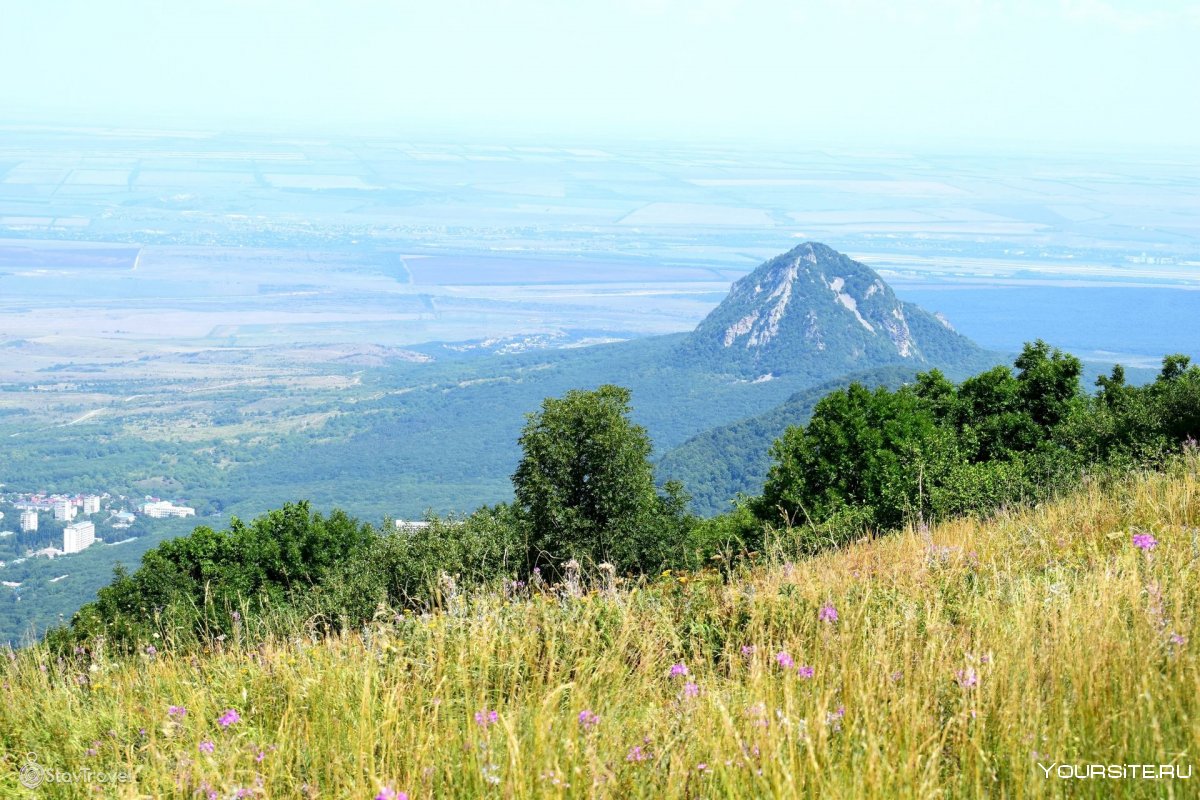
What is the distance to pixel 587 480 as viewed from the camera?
30500 mm

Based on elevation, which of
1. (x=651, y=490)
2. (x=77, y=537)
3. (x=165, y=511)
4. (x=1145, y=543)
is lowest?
(x=165, y=511)

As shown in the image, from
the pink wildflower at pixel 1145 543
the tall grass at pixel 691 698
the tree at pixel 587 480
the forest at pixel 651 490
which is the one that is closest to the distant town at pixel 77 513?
the forest at pixel 651 490

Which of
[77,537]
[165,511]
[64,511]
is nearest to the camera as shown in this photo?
[77,537]

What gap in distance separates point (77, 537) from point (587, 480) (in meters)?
123

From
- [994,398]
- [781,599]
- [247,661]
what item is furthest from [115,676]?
[994,398]

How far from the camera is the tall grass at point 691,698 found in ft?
12.5

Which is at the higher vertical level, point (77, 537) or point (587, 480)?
point (587, 480)

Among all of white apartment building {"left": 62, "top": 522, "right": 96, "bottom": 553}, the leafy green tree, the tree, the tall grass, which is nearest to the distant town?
white apartment building {"left": 62, "top": 522, "right": 96, "bottom": 553}

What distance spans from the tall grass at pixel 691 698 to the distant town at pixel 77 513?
5431 inches

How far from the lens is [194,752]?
4.67 m

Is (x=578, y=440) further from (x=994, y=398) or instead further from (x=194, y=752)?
(x=194, y=752)

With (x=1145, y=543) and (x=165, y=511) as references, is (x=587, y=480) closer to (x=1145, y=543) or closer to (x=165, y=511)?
(x=1145, y=543)

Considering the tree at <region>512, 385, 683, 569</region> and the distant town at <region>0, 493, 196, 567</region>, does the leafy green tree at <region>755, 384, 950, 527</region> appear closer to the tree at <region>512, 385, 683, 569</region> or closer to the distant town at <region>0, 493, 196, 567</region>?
the tree at <region>512, 385, 683, 569</region>

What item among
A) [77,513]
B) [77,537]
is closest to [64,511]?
[77,513]
